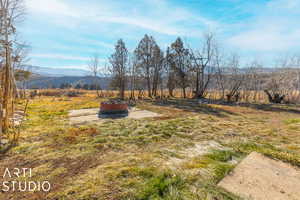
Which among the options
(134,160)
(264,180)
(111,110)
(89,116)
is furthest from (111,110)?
(264,180)

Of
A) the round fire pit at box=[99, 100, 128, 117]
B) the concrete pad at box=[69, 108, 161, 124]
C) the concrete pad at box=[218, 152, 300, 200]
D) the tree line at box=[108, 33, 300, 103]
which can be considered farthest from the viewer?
the tree line at box=[108, 33, 300, 103]

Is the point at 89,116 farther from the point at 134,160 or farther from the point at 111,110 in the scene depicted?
the point at 134,160

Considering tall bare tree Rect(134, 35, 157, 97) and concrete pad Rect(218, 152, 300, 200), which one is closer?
concrete pad Rect(218, 152, 300, 200)

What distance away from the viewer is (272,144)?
3.57m

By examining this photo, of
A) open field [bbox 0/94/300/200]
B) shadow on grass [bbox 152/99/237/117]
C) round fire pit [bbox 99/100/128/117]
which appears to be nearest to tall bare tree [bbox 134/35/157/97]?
shadow on grass [bbox 152/99/237/117]

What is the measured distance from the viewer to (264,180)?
202cm

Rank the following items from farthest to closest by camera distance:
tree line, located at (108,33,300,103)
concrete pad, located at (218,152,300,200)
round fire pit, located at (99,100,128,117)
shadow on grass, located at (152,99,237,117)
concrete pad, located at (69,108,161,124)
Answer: tree line, located at (108,33,300,103) → shadow on grass, located at (152,99,237,117) → round fire pit, located at (99,100,128,117) → concrete pad, located at (69,108,161,124) → concrete pad, located at (218,152,300,200)

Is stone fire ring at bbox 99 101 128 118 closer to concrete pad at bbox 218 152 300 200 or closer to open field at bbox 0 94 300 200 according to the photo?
open field at bbox 0 94 300 200

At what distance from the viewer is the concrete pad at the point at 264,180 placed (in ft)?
5.74

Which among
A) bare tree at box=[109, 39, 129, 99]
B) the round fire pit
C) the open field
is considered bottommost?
the open field

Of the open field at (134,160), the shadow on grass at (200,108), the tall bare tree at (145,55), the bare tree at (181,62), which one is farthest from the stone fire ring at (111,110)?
the bare tree at (181,62)

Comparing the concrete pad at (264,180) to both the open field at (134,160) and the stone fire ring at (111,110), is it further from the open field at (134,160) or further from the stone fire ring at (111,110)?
the stone fire ring at (111,110)

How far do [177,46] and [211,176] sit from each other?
18819 mm

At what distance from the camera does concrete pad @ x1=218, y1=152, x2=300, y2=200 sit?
1748 mm
